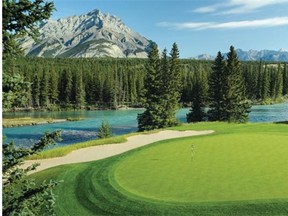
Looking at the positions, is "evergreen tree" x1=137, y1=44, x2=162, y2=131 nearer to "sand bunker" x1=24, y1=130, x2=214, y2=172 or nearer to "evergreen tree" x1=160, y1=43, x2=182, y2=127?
"evergreen tree" x1=160, y1=43, x2=182, y2=127

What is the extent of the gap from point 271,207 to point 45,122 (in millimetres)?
66547

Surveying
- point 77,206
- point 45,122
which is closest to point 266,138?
point 77,206

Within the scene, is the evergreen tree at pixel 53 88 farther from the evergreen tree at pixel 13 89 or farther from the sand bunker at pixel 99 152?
the evergreen tree at pixel 13 89

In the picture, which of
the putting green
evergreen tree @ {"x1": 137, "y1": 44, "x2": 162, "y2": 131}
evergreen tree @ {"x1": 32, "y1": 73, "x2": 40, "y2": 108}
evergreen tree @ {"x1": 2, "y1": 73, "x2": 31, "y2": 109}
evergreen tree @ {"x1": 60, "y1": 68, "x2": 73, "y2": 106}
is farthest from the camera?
evergreen tree @ {"x1": 60, "y1": 68, "x2": 73, "y2": 106}

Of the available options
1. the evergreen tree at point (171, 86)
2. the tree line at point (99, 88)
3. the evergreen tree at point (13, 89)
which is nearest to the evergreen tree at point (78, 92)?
the tree line at point (99, 88)

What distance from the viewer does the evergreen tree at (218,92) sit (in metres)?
61.1

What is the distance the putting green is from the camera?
15.1m

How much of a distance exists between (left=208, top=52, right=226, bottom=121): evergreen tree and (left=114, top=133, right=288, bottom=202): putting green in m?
35.1

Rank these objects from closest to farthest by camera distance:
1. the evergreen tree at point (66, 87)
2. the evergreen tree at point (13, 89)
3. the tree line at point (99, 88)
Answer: the evergreen tree at point (13, 89) → the tree line at point (99, 88) → the evergreen tree at point (66, 87)

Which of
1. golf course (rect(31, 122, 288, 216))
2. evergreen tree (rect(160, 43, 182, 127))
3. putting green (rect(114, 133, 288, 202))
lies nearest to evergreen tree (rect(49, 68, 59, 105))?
evergreen tree (rect(160, 43, 182, 127))

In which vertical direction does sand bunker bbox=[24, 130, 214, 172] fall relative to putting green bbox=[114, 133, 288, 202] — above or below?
below

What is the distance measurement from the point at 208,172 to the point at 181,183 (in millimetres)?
2105

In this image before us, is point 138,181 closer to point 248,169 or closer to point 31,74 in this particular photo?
point 248,169

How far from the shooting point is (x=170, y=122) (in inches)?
2205
